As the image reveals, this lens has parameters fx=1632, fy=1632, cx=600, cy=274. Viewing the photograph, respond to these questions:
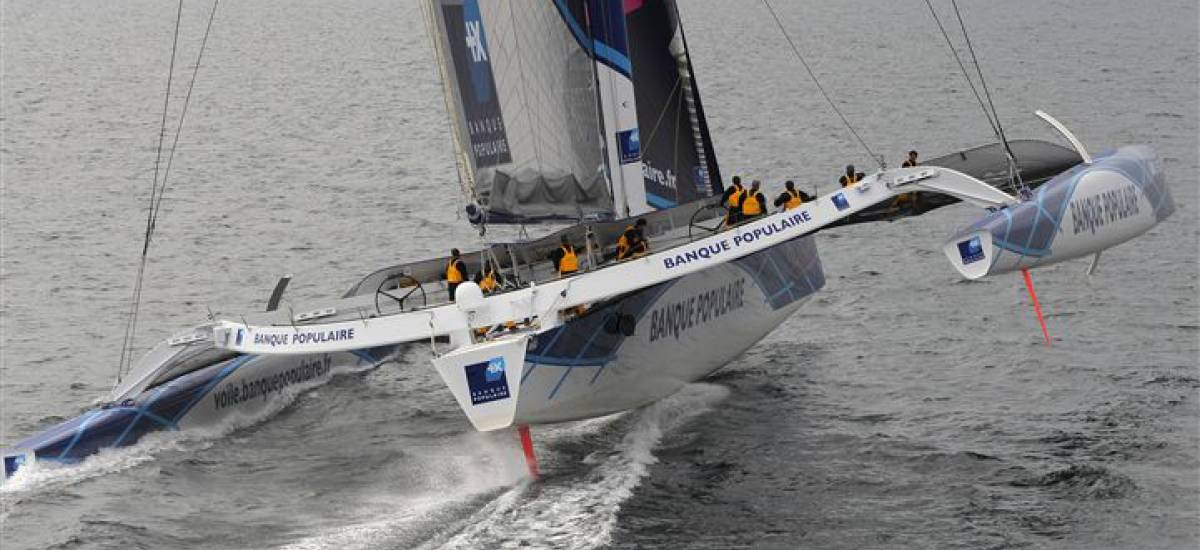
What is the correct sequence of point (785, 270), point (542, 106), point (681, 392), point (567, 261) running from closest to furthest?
point (567, 261) → point (542, 106) → point (681, 392) → point (785, 270)

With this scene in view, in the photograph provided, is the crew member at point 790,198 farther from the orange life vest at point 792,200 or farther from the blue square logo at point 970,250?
the blue square logo at point 970,250

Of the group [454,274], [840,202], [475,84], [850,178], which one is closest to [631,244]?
[454,274]

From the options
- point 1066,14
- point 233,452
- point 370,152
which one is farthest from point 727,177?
point 1066,14

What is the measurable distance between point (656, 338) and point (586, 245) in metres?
1.51

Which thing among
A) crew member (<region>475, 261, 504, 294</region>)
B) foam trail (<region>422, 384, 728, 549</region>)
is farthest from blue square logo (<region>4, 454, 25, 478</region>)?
foam trail (<region>422, 384, 728, 549</region>)

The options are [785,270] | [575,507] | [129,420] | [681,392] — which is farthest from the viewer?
[785,270]

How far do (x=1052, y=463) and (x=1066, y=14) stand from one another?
58.4 metres

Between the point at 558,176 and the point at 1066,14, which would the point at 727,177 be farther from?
the point at 1066,14

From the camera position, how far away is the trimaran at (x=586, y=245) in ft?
56.6

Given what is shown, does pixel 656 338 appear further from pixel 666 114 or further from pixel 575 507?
pixel 666 114

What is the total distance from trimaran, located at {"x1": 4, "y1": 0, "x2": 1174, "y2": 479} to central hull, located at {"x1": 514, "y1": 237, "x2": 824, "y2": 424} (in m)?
0.03

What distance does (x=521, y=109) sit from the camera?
67.3 feet

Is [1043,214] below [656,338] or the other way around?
the other way around

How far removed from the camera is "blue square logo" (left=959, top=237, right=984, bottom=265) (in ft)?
56.7
